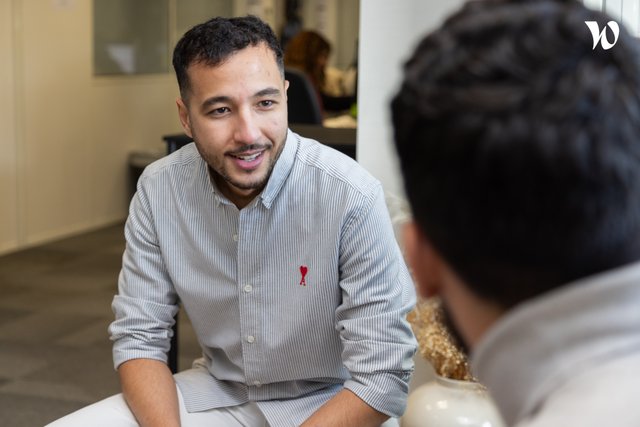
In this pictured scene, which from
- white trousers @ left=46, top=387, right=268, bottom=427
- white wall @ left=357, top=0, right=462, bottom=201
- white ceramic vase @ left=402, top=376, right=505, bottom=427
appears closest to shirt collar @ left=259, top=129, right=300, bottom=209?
white trousers @ left=46, top=387, right=268, bottom=427

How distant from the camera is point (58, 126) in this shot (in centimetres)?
610

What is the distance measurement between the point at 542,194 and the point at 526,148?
0.09 ft

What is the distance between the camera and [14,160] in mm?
5750

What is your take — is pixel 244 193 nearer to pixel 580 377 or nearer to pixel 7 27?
pixel 580 377

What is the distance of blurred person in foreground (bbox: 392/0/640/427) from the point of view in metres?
0.58

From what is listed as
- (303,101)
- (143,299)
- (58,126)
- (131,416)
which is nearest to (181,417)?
(131,416)

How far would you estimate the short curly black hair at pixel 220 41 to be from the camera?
72.7 inches

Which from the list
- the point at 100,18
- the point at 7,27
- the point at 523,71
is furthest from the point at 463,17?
the point at 100,18

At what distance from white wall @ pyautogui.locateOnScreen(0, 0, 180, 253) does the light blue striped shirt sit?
390 cm

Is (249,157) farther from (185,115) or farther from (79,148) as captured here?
(79,148)

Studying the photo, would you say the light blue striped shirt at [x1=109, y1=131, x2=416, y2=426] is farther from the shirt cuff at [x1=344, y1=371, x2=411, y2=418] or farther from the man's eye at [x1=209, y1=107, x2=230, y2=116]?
the man's eye at [x1=209, y1=107, x2=230, y2=116]

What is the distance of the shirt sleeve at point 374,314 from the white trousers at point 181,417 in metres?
0.16

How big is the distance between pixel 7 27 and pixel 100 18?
0.97 meters

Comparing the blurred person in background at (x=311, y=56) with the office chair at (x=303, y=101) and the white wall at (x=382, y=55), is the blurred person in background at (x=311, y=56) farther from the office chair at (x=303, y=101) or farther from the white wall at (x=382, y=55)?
the white wall at (x=382, y=55)
